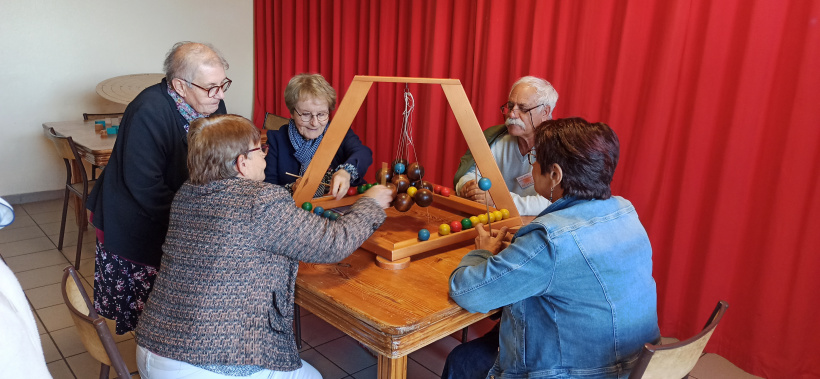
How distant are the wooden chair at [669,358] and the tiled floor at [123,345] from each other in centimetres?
147

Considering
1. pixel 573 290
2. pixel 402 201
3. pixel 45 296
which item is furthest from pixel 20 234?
pixel 573 290

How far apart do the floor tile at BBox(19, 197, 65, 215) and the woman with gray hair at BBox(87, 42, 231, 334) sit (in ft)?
11.3

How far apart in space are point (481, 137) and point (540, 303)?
2.26ft

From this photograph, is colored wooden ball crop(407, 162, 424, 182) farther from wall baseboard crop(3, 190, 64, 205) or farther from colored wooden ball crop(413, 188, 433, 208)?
wall baseboard crop(3, 190, 64, 205)

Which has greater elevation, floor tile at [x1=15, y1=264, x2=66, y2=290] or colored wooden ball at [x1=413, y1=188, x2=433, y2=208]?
colored wooden ball at [x1=413, y1=188, x2=433, y2=208]

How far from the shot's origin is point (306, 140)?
101 inches

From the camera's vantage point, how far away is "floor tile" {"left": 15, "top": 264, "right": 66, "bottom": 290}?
11.4ft

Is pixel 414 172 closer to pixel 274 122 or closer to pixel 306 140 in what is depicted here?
pixel 306 140

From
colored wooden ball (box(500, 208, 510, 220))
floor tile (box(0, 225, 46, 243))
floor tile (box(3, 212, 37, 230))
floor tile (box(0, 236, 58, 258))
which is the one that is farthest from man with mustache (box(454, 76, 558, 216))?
floor tile (box(3, 212, 37, 230))

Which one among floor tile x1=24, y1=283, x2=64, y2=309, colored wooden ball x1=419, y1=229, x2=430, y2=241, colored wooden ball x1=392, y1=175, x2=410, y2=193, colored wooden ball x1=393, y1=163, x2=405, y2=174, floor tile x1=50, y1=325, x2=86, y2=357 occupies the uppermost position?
colored wooden ball x1=393, y1=163, x2=405, y2=174

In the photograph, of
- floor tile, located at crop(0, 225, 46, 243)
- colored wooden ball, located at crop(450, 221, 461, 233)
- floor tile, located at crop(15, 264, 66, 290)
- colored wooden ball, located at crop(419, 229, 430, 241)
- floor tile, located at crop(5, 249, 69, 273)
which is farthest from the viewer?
floor tile, located at crop(0, 225, 46, 243)

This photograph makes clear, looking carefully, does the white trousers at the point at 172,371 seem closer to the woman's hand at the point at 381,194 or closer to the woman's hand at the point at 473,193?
the woman's hand at the point at 381,194

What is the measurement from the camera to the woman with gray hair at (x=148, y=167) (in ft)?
6.44

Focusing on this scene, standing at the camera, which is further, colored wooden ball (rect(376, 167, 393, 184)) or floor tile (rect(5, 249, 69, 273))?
floor tile (rect(5, 249, 69, 273))
